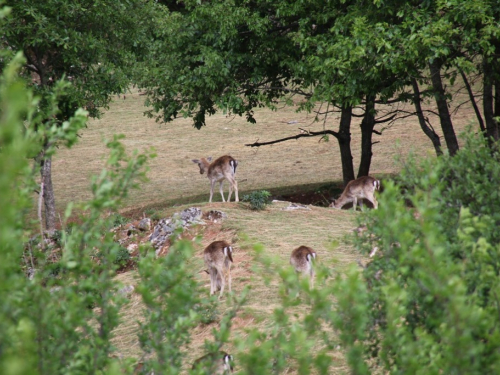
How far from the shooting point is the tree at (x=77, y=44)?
50.3ft

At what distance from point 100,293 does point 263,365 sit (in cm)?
182

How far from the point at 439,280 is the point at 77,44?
44.2 ft

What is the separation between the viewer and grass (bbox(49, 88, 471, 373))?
11.3 meters

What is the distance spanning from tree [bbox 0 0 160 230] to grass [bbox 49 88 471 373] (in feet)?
10.0

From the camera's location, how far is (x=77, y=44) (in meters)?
15.9

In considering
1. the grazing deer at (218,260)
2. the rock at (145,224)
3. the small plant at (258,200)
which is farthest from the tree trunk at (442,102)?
the grazing deer at (218,260)

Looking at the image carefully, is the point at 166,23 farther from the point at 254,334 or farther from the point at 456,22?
the point at 254,334

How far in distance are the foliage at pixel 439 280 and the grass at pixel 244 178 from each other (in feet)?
10.6

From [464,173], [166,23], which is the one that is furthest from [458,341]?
[166,23]

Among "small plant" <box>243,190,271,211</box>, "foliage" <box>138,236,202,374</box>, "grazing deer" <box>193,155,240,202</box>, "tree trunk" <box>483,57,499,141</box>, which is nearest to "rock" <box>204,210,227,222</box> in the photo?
"small plant" <box>243,190,271,211</box>

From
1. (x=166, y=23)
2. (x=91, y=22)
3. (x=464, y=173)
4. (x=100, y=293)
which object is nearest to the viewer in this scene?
(x=100, y=293)

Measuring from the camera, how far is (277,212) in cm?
1495

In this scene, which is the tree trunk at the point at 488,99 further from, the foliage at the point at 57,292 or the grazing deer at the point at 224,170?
the foliage at the point at 57,292

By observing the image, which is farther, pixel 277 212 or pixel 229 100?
pixel 229 100
